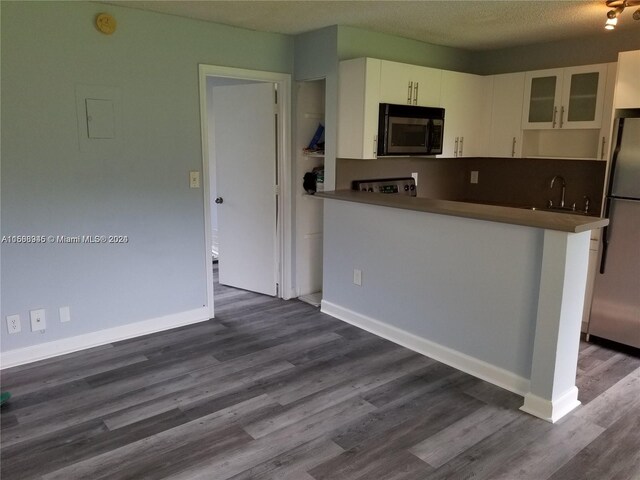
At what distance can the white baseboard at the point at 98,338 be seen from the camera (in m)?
3.15

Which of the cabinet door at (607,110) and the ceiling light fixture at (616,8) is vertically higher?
the ceiling light fixture at (616,8)

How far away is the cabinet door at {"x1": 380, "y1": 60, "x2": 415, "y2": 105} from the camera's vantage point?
12.0ft

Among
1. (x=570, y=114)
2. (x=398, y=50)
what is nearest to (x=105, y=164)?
(x=398, y=50)

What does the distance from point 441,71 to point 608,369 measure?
256cm

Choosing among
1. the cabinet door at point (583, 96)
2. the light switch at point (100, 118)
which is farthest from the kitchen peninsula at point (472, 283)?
the light switch at point (100, 118)

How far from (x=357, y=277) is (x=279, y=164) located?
124 centimetres

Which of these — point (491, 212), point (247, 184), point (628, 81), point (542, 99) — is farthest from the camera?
point (247, 184)

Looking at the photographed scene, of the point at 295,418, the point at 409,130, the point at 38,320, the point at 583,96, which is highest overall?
the point at 583,96

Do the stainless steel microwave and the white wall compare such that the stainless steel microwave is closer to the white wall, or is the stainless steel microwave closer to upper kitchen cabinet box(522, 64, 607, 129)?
the white wall

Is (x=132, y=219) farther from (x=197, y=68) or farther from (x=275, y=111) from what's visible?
(x=275, y=111)

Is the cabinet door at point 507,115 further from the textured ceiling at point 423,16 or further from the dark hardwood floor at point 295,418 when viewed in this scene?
the dark hardwood floor at point 295,418

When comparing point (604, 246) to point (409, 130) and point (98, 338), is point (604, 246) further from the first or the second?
point (98, 338)

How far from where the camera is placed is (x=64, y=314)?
3.28m

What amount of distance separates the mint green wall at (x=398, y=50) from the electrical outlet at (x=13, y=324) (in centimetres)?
288
